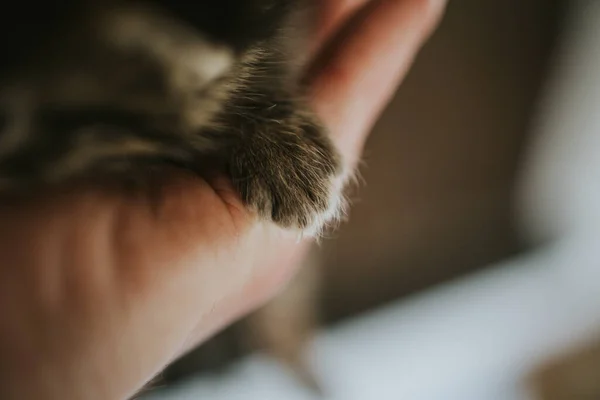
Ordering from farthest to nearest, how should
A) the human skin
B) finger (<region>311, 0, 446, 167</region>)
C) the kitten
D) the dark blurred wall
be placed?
1. the dark blurred wall
2. finger (<region>311, 0, 446, 167</region>)
3. the human skin
4. the kitten

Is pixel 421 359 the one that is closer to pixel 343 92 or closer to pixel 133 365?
pixel 343 92

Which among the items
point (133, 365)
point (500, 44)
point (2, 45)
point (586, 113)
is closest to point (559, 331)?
point (586, 113)

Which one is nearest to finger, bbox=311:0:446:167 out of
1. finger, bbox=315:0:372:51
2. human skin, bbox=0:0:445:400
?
finger, bbox=315:0:372:51

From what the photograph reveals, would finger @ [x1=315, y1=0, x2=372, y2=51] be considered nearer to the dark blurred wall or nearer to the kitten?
the kitten

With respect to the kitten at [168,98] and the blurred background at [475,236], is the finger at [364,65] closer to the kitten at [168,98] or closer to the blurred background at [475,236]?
the kitten at [168,98]

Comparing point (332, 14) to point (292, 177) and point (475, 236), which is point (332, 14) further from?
point (475, 236)

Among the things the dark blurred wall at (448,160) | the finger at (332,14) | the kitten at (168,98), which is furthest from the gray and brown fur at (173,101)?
the dark blurred wall at (448,160)

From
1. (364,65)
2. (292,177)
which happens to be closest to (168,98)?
(292,177)
